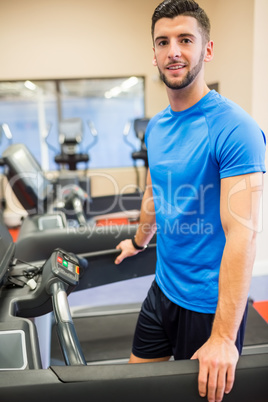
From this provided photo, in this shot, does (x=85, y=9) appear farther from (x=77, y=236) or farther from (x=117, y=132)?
(x=117, y=132)

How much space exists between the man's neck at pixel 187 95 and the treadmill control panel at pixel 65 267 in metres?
0.74

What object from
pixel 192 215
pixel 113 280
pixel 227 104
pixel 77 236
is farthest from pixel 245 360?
pixel 77 236

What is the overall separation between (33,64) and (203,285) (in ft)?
18.7

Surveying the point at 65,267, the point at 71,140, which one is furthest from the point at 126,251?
the point at 71,140

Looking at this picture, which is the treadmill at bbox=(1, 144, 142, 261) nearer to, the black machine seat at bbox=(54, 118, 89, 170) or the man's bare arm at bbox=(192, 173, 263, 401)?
the man's bare arm at bbox=(192, 173, 263, 401)

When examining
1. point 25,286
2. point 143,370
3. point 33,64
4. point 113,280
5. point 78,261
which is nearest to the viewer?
point 143,370

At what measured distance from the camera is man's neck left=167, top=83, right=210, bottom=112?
1219mm

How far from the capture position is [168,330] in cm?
143

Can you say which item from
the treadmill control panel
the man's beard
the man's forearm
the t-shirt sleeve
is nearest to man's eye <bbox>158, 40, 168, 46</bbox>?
the man's beard

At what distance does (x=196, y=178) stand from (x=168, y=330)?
2.04 feet

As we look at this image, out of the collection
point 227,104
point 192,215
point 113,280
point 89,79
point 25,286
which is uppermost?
point 89,79

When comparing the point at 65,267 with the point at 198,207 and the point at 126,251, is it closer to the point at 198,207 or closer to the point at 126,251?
the point at 126,251

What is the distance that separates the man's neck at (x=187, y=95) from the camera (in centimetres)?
122

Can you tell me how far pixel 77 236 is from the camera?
250cm
